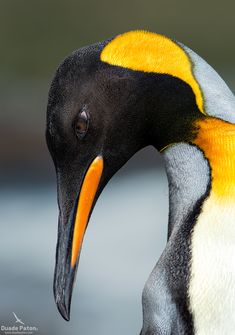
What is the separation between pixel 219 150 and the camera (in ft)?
7.50

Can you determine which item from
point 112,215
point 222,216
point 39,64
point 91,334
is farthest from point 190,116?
point 39,64

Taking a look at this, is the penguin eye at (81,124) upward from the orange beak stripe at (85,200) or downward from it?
upward

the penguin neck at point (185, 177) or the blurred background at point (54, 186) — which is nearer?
the penguin neck at point (185, 177)

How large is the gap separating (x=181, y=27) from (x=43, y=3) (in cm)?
188

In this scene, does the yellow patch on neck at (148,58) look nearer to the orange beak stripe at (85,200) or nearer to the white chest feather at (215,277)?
the orange beak stripe at (85,200)

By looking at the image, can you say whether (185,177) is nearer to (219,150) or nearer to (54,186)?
(219,150)

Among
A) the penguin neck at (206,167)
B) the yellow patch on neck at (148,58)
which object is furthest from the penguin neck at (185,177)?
the yellow patch on neck at (148,58)

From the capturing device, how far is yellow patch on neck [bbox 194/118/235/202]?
2266 millimetres

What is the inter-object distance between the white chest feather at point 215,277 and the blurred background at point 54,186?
72.5 inches

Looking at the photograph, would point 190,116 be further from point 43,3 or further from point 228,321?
point 43,3

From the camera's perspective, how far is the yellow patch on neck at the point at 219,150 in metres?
2.27

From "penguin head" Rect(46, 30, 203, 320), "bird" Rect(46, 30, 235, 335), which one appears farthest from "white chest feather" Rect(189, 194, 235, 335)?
"penguin head" Rect(46, 30, 203, 320)

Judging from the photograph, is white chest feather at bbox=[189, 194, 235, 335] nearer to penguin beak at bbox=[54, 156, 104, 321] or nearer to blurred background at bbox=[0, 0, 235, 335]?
penguin beak at bbox=[54, 156, 104, 321]

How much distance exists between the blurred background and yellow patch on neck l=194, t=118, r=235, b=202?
1790mm
